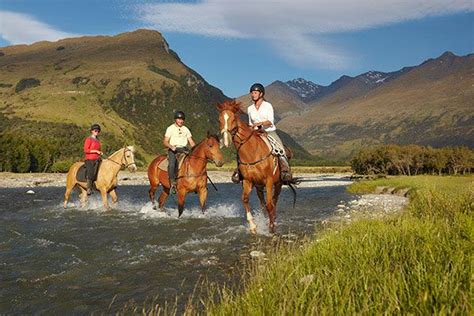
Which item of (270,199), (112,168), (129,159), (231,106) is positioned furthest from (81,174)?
(270,199)

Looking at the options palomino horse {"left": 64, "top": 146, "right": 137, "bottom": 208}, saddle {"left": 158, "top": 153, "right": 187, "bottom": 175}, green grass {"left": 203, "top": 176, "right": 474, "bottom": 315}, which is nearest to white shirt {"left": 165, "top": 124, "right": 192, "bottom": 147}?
saddle {"left": 158, "top": 153, "right": 187, "bottom": 175}

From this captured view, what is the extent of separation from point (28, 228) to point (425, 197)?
1321 centimetres

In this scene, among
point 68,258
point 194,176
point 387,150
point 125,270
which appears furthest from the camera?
point 387,150

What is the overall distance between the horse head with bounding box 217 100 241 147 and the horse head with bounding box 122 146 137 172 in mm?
9335

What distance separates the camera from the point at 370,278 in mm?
4586

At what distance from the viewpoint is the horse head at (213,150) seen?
48.8 feet

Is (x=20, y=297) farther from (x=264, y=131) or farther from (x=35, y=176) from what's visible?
(x=35, y=176)

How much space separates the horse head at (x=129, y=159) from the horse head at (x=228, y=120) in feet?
30.6

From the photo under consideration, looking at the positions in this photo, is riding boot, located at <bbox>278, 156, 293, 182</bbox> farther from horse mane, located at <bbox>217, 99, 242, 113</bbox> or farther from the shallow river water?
horse mane, located at <bbox>217, 99, 242, 113</bbox>

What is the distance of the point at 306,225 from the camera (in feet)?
49.7

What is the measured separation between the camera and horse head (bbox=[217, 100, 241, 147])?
11.9 meters

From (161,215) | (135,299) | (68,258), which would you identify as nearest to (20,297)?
(135,299)

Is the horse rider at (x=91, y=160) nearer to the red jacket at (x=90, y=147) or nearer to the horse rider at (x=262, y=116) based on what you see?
the red jacket at (x=90, y=147)

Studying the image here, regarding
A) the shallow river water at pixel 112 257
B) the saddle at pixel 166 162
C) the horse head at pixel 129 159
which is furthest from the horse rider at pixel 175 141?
the horse head at pixel 129 159
